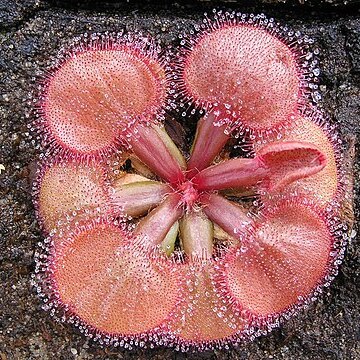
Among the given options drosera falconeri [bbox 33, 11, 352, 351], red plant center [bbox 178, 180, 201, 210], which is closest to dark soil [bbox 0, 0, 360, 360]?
drosera falconeri [bbox 33, 11, 352, 351]

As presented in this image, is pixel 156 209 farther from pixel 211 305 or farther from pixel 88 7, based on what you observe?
pixel 88 7

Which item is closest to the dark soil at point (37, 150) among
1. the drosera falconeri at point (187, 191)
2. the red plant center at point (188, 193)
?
the drosera falconeri at point (187, 191)

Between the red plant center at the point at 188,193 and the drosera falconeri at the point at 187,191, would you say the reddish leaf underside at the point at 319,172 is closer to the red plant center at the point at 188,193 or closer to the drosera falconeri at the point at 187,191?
the drosera falconeri at the point at 187,191

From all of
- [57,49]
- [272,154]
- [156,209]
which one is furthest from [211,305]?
[57,49]

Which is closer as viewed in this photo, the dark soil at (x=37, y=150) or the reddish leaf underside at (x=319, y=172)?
the reddish leaf underside at (x=319, y=172)

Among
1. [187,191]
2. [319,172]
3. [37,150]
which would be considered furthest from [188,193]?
[37,150]

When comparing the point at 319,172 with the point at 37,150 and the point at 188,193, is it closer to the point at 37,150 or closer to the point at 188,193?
the point at 188,193
